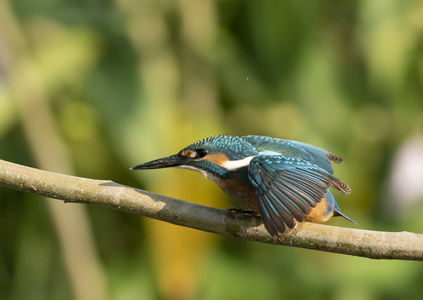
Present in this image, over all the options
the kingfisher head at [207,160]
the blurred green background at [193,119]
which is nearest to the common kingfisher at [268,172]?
the kingfisher head at [207,160]

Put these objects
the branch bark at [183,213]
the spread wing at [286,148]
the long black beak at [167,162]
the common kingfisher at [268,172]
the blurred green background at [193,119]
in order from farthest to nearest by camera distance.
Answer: the blurred green background at [193,119] → the spread wing at [286,148] → the long black beak at [167,162] → the common kingfisher at [268,172] → the branch bark at [183,213]

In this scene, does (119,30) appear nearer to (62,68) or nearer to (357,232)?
(62,68)

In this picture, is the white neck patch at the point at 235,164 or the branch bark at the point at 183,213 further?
the white neck patch at the point at 235,164

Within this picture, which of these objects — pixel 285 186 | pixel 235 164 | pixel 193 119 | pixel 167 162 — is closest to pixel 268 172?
pixel 285 186

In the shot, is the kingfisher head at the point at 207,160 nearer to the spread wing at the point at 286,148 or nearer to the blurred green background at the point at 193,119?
the spread wing at the point at 286,148

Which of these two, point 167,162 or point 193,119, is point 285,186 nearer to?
point 167,162

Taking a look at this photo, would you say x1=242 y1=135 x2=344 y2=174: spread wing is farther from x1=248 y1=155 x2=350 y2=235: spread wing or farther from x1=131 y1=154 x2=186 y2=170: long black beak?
x1=131 y1=154 x2=186 y2=170: long black beak
